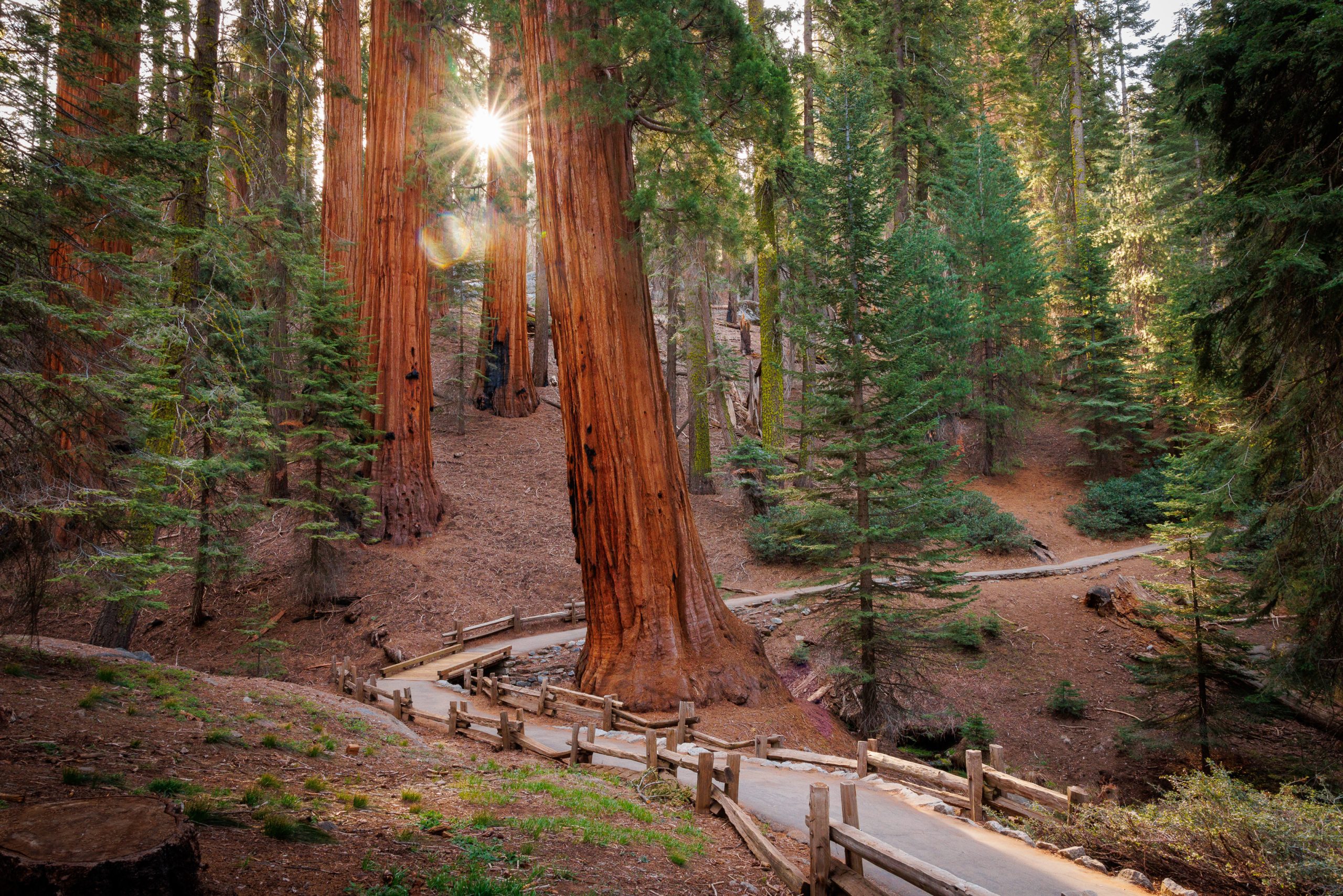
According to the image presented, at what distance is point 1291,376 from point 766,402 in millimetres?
12062

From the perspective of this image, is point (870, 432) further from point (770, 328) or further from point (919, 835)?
point (770, 328)

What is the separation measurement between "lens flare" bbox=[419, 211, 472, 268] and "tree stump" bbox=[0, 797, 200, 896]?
20819mm

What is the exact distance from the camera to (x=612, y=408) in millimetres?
9508

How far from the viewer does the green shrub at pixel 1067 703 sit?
12.9m

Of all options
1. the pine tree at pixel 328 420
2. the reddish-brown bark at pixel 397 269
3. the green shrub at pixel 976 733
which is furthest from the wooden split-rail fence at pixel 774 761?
the reddish-brown bark at pixel 397 269

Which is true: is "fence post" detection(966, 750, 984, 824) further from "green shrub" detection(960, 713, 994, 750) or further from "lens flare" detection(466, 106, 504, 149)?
"lens flare" detection(466, 106, 504, 149)

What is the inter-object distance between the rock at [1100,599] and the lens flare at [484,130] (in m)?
16.3

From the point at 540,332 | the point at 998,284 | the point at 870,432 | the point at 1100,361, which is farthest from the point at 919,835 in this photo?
the point at 998,284

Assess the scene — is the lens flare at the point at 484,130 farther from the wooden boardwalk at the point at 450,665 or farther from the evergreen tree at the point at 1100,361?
the evergreen tree at the point at 1100,361

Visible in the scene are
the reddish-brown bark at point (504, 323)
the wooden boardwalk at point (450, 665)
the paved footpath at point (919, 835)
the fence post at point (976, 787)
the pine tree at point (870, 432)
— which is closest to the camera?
the paved footpath at point (919, 835)

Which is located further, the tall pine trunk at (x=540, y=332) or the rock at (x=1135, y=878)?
the tall pine trunk at (x=540, y=332)

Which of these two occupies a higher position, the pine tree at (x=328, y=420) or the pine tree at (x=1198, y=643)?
the pine tree at (x=328, y=420)

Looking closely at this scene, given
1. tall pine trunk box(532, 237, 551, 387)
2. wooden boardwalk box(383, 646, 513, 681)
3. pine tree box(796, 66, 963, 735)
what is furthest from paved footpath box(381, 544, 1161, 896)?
tall pine trunk box(532, 237, 551, 387)

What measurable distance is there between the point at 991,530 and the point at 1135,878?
16.2 meters
